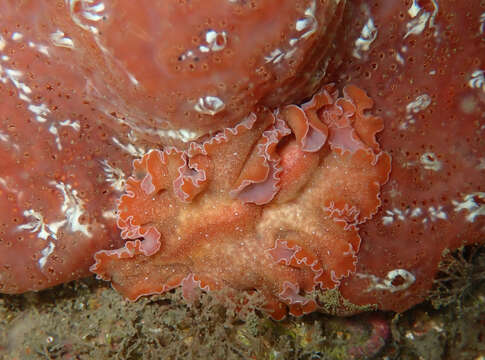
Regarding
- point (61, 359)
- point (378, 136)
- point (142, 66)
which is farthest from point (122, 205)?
point (378, 136)

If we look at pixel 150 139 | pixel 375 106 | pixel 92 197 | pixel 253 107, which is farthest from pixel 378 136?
pixel 92 197

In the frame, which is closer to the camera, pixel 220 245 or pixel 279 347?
pixel 220 245

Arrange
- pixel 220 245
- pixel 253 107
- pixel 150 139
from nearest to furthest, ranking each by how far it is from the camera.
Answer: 1. pixel 253 107
2. pixel 150 139
3. pixel 220 245

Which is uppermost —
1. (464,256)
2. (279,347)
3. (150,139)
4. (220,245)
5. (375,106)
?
(375,106)

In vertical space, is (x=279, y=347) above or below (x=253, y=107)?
below

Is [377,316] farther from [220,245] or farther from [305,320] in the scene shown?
[220,245]

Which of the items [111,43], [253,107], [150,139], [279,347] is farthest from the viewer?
[279,347]
